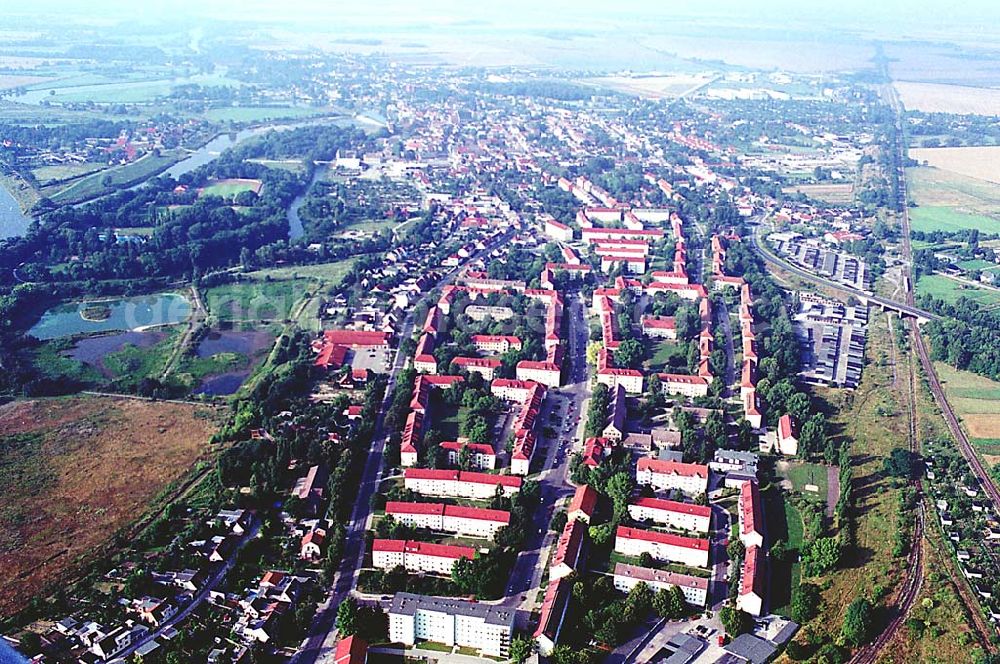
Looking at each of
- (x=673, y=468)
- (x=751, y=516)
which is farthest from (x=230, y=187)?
(x=751, y=516)

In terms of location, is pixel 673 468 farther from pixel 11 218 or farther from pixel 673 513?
pixel 11 218

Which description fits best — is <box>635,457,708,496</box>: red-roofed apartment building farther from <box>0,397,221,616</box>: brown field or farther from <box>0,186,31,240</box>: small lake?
<box>0,186,31,240</box>: small lake

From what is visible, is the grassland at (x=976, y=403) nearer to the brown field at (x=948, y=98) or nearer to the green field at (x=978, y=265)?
the green field at (x=978, y=265)

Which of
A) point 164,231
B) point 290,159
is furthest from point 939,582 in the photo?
point 290,159

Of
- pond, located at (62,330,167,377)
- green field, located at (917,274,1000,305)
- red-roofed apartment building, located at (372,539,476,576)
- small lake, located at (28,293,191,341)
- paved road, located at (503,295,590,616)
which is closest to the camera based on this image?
paved road, located at (503,295,590,616)

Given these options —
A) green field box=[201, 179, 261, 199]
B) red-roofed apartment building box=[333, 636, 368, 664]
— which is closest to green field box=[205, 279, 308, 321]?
green field box=[201, 179, 261, 199]

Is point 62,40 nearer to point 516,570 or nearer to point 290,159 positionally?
point 290,159
